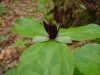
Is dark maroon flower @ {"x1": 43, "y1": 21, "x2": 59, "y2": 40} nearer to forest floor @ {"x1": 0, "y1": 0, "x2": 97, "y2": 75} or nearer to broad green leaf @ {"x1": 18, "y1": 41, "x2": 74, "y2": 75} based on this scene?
broad green leaf @ {"x1": 18, "y1": 41, "x2": 74, "y2": 75}

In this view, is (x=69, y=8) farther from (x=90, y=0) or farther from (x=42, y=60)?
(x=42, y=60)

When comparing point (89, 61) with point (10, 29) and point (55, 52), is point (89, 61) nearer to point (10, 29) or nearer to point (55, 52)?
point (55, 52)

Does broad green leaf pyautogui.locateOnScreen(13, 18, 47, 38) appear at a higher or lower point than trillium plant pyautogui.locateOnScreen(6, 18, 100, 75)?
higher

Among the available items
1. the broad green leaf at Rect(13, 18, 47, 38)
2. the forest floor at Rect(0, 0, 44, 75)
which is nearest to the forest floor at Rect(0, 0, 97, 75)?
the forest floor at Rect(0, 0, 44, 75)

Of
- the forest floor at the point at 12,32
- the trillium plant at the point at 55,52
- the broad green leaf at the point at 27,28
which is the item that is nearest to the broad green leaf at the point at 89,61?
the trillium plant at the point at 55,52

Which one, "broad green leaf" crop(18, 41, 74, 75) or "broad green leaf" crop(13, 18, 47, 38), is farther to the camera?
"broad green leaf" crop(13, 18, 47, 38)

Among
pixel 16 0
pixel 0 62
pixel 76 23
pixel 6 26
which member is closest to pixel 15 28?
pixel 76 23
